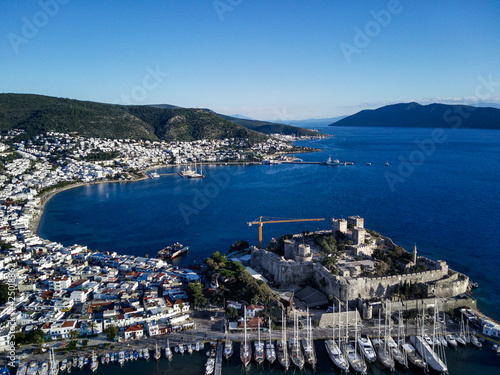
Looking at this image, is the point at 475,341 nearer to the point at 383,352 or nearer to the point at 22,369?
the point at 383,352

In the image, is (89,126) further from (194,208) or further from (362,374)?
(362,374)

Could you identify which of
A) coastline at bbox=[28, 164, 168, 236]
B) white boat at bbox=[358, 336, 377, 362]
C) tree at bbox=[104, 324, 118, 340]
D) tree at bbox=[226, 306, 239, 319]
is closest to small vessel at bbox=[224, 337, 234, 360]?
tree at bbox=[226, 306, 239, 319]

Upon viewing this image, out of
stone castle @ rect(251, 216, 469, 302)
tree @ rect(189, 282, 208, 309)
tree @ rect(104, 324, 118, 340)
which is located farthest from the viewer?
stone castle @ rect(251, 216, 469, 302)

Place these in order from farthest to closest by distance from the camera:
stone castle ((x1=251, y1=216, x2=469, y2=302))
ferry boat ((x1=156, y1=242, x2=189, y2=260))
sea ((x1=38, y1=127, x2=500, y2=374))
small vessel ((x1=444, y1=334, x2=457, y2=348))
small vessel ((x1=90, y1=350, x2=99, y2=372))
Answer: ferry boat ((x1=156, y1=242, x2=189, y2=260))
sea ((x1=38, y1=127, x2=500, y2=374))
stone castle ((x1=251, y1=216, x2=469, y2=302))
small vessel ((x1=444, y1=334, x2=457, y2=348))
small vessel ((x1=90, y1=350, x2=99, y2=372))

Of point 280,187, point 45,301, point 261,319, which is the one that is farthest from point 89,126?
point 261,319

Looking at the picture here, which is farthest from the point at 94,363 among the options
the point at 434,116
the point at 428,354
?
the point at 434,116

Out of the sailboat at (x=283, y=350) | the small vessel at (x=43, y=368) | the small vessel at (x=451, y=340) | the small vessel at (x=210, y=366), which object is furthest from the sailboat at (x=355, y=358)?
the small vessel at (x=43, y=368)

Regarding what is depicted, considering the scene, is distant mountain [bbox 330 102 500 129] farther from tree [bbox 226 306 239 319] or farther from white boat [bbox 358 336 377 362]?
tree [bbox 226 306 239 319]

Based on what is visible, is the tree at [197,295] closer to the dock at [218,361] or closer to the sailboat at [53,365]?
the dock at [218,361]
